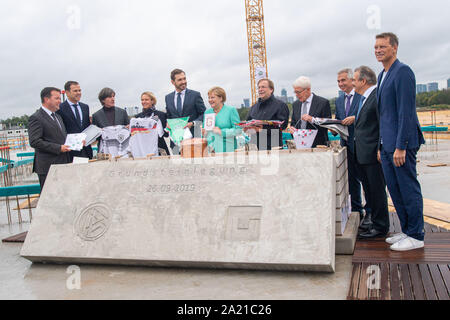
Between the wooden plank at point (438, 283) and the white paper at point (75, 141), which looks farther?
the white paper at point (75, 141)

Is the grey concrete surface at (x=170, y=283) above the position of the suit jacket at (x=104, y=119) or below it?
below

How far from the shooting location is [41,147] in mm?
5238

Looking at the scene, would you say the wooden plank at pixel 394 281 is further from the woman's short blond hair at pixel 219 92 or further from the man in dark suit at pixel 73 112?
the man in dark suit at pixel 73 112

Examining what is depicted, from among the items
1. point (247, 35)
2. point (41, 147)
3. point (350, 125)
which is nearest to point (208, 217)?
point (350, 125)

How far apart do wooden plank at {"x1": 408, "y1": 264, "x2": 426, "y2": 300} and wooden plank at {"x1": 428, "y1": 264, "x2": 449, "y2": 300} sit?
0.33 feet

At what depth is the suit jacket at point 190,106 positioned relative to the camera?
19.6 ft

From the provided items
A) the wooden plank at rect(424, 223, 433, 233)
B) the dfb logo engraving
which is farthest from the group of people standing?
the dfb logo engraving

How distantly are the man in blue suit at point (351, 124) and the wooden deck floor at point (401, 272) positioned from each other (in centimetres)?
95

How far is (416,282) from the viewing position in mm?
3006

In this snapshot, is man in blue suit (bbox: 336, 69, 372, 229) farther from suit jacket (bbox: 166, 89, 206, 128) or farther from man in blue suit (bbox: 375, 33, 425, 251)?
suit jacket (bbox: 166, 89, 206, 128)

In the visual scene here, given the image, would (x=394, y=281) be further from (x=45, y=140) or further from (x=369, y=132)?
(x=45, y=140)

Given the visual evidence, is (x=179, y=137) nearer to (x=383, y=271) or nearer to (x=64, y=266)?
(x=64, y=266)

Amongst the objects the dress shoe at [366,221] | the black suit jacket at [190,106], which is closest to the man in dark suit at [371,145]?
the dress shoe at [366,221]
